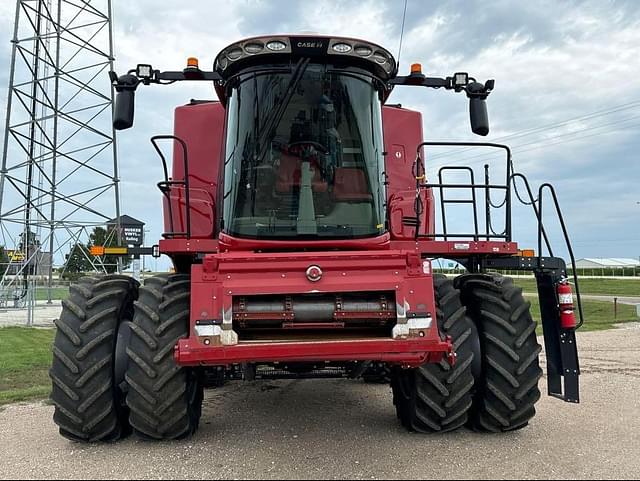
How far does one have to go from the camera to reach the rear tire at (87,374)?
15.3 feet

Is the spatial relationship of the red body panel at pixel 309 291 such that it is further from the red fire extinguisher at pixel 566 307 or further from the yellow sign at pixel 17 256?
the yellow sign at pixel 17 256

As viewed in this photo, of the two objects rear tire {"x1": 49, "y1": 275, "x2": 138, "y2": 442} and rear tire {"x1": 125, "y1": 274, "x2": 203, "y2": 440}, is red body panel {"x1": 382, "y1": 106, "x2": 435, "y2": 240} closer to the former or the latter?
rear tire {"x1": 125, "y1": 274, "x2": 203, "y2": 440}

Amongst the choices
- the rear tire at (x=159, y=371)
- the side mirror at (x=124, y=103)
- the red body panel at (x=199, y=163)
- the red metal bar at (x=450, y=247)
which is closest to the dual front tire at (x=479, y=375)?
the red metal bar at (x=450, y=247)

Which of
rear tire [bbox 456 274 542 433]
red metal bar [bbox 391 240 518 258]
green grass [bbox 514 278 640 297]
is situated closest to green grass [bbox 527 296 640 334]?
green grass [bbox 514 278 640 297]

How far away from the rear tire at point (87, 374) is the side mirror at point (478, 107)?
150 inches

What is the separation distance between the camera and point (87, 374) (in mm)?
4652

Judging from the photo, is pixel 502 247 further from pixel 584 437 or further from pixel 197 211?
pixel 197 211

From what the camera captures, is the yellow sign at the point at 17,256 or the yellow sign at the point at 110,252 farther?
the yellow sign at the point at 17,256

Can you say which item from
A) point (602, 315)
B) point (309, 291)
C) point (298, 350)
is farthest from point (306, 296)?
point (602, 315)

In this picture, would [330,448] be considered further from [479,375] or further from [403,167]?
[403,167]

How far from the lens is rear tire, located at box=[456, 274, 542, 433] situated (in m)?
4.96

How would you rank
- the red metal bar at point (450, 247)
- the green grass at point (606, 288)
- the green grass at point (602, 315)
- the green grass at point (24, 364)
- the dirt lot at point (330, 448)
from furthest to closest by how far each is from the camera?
the green grass at point (606, 288) → the green grass at point (602, 315) → the green grass at point (24, 364) → the red metal bar at point (450, 247) → the dirt lot at point (330, 448)

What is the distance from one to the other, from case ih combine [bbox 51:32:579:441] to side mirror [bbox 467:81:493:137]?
1.85ft

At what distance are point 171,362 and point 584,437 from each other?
371cm
